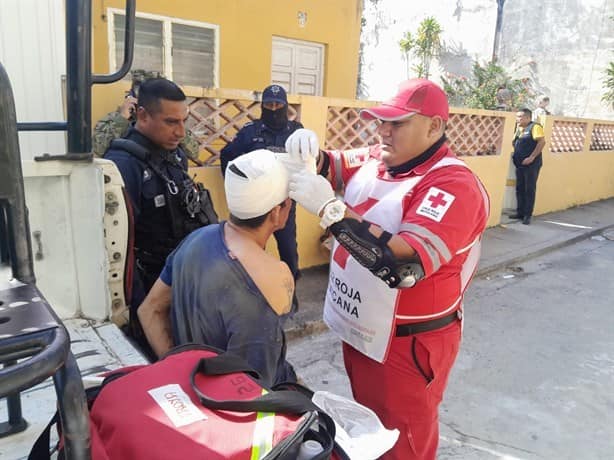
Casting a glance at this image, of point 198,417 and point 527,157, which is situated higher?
point 527,157

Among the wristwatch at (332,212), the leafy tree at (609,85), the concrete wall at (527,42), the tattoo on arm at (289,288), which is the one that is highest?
the concrete wall at (527,42)

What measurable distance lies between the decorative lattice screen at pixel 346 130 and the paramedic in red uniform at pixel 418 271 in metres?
3.08

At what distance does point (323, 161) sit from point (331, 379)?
1718 mm

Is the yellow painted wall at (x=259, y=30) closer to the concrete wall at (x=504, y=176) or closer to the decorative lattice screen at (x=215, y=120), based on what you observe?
the decorative lattice screen at (x=215, y=120)

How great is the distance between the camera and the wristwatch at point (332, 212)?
1695mm

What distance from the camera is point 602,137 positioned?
1080cm

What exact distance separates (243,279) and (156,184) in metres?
1.07

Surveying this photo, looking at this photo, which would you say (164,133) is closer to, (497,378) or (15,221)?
(15,221)

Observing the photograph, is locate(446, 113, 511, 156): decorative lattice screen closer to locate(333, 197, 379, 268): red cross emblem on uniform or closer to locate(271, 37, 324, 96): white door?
locate(271, 37, 324, 96): white door

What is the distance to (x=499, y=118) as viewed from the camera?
7.34 metres

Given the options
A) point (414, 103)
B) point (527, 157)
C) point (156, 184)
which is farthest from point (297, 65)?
point (414, 103)

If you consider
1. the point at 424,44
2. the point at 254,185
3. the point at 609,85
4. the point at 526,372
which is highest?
the point at 424,44

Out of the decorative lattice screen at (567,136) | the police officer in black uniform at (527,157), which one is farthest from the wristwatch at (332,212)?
the decorative lattice screen at (567,136)

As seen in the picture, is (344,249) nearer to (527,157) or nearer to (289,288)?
(289,288)
